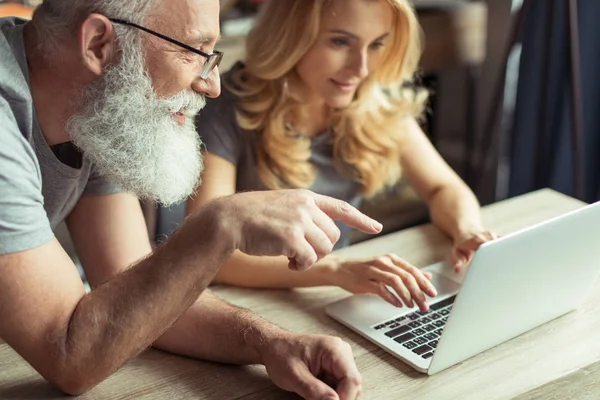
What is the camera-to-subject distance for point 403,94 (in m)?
2.07

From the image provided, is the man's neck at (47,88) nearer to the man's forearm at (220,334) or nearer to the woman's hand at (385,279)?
the man's forearm at (220,334)

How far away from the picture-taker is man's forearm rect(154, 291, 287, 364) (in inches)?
48.7

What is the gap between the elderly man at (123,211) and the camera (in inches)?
42.6

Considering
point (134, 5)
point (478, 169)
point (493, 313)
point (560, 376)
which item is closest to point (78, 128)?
point (134, 5)

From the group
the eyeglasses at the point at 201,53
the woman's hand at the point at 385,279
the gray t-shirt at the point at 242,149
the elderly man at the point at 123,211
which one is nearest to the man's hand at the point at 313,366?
the elderly man at the point at 123,211

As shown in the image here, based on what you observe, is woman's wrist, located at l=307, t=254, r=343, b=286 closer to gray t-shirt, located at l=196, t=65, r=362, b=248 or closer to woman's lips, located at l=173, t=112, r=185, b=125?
woman's lips, located at l=173, t=112, r=185, b=125

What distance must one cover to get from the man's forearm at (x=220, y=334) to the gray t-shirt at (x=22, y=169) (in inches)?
11.1

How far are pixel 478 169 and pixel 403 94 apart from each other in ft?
4.93

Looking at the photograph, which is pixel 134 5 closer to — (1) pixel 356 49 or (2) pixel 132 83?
(2) pixel 132 83

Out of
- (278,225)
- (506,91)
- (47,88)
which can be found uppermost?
(47,88)

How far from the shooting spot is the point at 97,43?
4.04 feet

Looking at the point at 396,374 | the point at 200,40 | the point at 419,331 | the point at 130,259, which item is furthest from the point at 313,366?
the point at 200,40

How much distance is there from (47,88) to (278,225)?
17.9 inches

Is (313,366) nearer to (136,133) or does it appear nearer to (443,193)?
(136,133)
